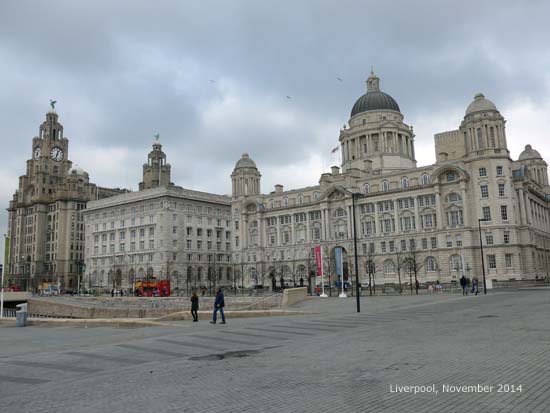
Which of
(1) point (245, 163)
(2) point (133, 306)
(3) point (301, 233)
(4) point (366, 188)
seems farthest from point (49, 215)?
(2) point (133, 306)

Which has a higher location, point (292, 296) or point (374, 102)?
point (374, 102)

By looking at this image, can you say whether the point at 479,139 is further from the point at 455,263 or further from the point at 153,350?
the point at 153,350

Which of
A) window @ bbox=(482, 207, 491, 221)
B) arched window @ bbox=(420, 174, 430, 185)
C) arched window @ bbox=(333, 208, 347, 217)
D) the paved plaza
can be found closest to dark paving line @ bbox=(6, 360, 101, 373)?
the paved plaza

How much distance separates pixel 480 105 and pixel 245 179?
5215 centimetres

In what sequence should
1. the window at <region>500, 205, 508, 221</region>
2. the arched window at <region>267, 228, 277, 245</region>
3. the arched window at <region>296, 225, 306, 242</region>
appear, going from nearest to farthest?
the window at <region>500, 205, 508, 221</region>
the arched window at <region>296, 225, 306, 242</region>
the arched window at <region>267, 228, 277, 245</region>

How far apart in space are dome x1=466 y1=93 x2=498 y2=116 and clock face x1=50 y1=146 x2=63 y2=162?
12605 centimetres

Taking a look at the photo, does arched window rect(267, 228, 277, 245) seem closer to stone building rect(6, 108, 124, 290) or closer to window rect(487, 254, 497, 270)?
window rect(487, 254, 497, 270)

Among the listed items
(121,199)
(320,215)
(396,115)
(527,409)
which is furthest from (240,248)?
(527,409)

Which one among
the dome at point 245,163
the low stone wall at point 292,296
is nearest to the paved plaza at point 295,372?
the low stone wall at point 292,296

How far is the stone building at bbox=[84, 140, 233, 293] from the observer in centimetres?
10788

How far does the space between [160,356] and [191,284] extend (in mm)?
96384

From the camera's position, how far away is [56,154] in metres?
157

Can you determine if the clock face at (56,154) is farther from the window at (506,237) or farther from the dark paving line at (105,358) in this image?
the dark paving line at (105,358)

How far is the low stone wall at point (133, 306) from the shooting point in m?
48.6
